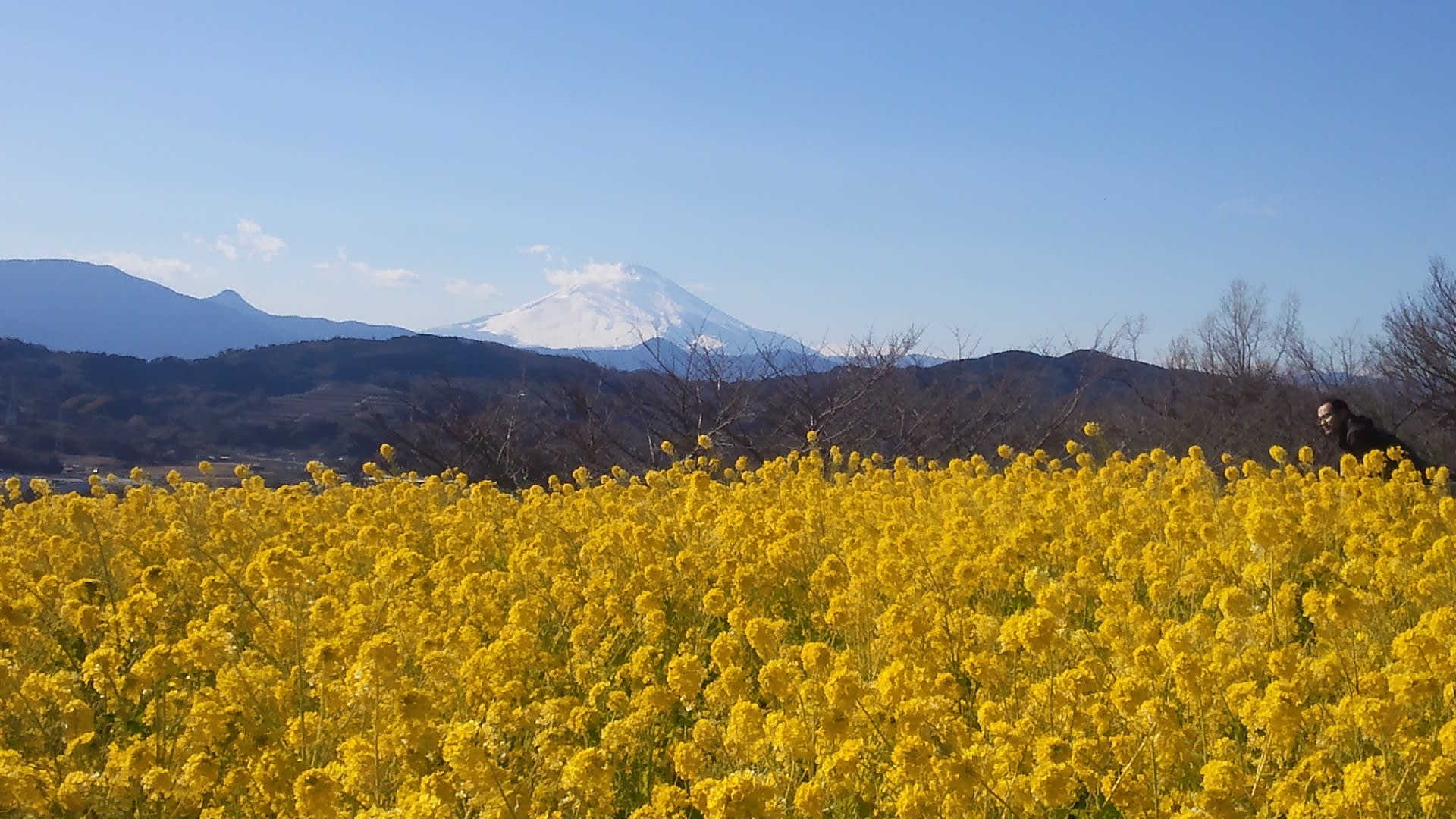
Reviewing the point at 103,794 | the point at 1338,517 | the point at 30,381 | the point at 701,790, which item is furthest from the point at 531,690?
the point at 30,381

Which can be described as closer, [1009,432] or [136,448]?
[1009,432]

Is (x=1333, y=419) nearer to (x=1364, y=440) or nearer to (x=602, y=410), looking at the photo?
(x=1364, y=440)

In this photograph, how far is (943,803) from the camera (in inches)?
103

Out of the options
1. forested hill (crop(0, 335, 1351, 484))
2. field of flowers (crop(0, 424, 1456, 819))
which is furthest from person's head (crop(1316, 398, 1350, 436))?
forested hill (crop(0, 335, 1351, 484))

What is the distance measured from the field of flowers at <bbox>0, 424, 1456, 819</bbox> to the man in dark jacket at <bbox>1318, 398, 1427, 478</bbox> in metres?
3.18

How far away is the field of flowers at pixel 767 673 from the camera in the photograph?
275 cm

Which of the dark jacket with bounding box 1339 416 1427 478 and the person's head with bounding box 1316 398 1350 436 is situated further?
the person's head with bounding box 1316 398 1350 436

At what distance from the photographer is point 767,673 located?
3104 millimetres

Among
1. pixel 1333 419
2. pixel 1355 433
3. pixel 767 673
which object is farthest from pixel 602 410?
pixel 767 673

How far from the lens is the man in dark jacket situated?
947cm

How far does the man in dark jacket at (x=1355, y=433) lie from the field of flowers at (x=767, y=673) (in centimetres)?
318

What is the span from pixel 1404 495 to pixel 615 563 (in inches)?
A: 200

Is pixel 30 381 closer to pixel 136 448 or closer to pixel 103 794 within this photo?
pixel 136 448

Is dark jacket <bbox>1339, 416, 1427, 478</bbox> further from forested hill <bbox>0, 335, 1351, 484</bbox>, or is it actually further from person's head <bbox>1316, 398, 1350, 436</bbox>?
forested hill <bbox>0, 335, 1351, 484</bbox>
